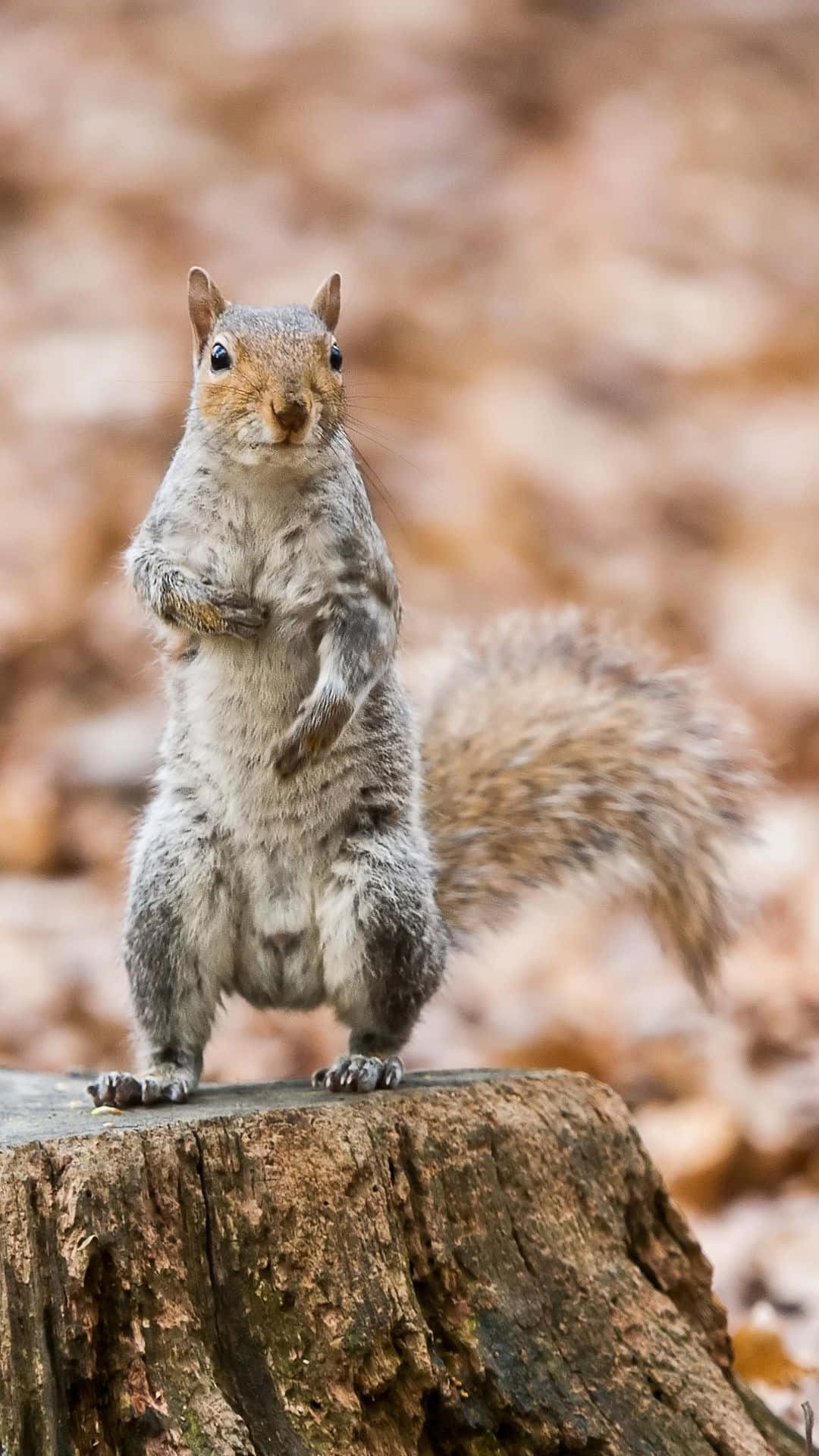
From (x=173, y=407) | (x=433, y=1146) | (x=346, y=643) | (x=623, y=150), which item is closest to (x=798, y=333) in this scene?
(x=623, y=150)

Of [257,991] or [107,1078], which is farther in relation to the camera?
[257,991]

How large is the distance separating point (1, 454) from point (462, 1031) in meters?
1.84

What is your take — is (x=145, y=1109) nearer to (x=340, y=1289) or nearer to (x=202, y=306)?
(x=340, y=1289)

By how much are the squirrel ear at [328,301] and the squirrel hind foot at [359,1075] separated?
0.83 meters

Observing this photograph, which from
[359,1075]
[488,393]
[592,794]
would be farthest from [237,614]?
[488,393]

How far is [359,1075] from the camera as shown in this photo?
5.73 ft

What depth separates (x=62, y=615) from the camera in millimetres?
3713

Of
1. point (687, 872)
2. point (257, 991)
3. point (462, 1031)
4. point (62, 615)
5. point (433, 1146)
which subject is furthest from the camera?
point (62, 615)

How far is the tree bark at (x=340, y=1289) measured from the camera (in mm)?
1392

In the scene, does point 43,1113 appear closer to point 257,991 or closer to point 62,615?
point 257,991

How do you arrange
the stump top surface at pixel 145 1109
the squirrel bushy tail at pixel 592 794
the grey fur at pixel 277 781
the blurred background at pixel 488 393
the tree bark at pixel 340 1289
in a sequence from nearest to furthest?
the tree bark at pixel 340 1289 → the stump top surface at pixel 145 1109 → the grey fur at pixel 277 781 → the squirrel bushy tail at pixel 592 794 → the blurred background at pixel 488 393

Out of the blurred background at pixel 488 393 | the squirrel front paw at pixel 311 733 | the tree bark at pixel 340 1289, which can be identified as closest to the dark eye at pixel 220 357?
the squirrel front paw at pixel 311 733

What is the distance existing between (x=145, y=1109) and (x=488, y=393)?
3.11 meters

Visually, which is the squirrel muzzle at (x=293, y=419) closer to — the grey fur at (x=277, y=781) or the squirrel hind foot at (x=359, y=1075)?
the grey fur at (x=277, y=781)
